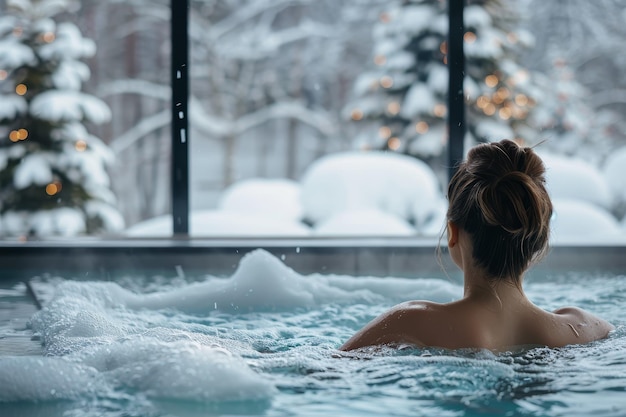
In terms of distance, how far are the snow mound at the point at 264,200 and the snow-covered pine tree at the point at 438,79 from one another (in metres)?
1.02

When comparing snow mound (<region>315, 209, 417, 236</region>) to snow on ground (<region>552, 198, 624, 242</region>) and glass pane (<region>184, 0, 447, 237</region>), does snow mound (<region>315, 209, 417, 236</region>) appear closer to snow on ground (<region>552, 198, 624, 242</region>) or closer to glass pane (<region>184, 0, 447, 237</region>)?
snow on ground (<region>552, 198, 624, 242</region>)

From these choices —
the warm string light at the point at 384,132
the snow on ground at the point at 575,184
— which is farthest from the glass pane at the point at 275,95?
the snow on ground at the point at 575,184

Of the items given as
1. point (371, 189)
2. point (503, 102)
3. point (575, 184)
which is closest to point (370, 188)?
point (371, 189)

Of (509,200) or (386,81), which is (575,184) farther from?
(509,200)

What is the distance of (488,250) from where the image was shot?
163 cm

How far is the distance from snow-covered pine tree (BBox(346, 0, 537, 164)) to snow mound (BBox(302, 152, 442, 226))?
1.06 meters

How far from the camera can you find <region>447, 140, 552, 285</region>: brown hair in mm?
1609

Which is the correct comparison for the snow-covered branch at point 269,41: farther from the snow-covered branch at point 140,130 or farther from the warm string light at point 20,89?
the warm string light at point 20,89

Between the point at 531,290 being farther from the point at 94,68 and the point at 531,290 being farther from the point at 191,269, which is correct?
the point at 94,68

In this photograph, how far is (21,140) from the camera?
605 cm

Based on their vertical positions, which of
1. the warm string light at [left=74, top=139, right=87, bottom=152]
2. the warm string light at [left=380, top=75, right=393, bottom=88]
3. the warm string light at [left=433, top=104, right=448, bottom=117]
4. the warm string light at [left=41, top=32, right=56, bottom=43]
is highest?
the warm string light at [left=41, top=32, right=56, bottom=43]

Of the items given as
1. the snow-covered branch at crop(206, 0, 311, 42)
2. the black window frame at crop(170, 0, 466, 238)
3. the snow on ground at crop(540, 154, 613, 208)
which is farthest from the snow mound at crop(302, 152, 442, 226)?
the snow-covered branch at crop(206, 0, 311, 42)

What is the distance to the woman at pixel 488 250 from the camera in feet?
5.29

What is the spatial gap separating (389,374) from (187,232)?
9.20ft
